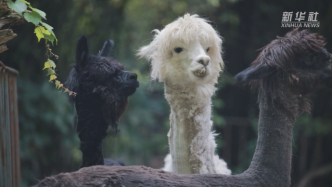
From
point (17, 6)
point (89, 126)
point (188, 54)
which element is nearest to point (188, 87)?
point (188, 54)

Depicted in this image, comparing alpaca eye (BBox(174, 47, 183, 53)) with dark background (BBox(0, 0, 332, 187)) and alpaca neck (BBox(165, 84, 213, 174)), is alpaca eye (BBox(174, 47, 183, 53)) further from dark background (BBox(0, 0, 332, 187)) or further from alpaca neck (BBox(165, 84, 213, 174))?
dark background (BBox(0, 0, 332, 187))

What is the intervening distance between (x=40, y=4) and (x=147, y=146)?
10.3ft

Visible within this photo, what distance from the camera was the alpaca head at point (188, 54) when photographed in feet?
9.53

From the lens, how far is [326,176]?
274 inches

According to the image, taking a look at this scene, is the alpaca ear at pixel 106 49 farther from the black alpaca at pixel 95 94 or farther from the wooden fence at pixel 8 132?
the wooden fence at pixel 8 132

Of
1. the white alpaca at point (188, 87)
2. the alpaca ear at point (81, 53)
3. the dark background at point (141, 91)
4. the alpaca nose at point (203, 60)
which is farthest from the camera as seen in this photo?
the dark background at point (141, 91)

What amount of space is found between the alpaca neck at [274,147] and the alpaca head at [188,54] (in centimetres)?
57

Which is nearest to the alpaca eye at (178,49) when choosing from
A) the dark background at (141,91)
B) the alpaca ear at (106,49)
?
the alpaca ear at (106,49)

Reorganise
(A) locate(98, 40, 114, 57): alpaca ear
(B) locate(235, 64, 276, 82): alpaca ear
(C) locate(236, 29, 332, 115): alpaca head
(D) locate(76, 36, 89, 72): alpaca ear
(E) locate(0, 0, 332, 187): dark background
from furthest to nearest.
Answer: (E) locate(0, 0, 332, 187): dark background
(A) locate(98, 40, 114, 57): alpaca ear
(D) locate(76, 36, 89, 72): alpaca ear
(C) locate(236, 29, 332, 115): alpaca head
(B) locate(235, 64, 276, 82): alpaca ear

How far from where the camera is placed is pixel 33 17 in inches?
80.6

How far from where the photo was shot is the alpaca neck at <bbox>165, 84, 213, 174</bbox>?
3.02m

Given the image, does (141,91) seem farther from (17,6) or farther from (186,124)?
(17,6)

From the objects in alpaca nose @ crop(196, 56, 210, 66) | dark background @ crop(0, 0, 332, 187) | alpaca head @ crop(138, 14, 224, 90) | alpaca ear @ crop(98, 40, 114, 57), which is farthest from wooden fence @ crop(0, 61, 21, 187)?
dark background @ crop(0, 0, 332, 187)

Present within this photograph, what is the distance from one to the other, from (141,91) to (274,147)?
4180 mm
